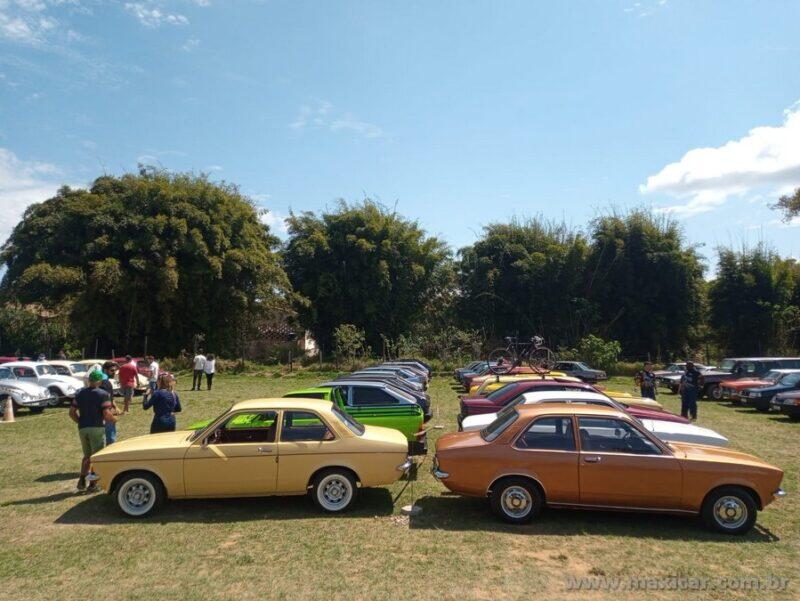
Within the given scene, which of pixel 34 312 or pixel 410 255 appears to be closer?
pixel 34 312

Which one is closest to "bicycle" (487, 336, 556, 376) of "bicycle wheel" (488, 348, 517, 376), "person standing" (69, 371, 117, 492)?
"bicycle wheel" (488, 348, 517, 376)

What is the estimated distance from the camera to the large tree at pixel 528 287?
38.3 m

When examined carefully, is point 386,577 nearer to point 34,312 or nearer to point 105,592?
point 105,592

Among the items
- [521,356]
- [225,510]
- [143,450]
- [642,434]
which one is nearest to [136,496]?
[143,450]

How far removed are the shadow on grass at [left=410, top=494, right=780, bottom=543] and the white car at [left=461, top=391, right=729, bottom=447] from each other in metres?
1.61

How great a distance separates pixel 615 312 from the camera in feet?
127

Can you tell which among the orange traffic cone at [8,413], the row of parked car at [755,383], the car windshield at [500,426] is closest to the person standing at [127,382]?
the orange traffic cone at [8,413]

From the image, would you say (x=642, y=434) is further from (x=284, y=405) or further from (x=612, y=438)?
(x=284, y=405)

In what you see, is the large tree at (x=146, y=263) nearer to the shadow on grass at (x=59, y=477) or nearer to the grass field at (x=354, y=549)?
the shadow on grass at (x=59, y=477)

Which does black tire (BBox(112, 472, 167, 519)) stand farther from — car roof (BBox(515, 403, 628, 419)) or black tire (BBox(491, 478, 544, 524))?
car roof (BBox(515, 403, 628, 419))

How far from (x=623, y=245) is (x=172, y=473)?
35.4 metres

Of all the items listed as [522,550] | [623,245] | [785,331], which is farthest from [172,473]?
[785,331]

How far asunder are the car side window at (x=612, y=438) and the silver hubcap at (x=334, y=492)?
2.94 m

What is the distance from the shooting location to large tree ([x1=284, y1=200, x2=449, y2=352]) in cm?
3853
